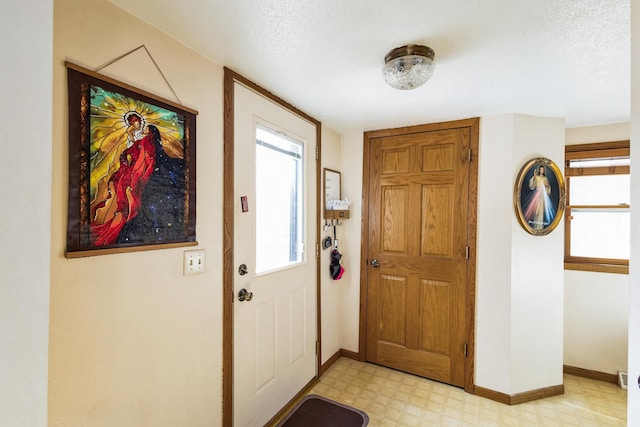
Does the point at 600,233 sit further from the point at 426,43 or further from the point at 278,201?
the point at 278,201

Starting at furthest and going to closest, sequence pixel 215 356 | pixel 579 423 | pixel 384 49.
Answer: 1. pixel 579 423
2. pixel 215 356
3. pixel 384 49

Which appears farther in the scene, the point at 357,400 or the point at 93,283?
the point at 357,400

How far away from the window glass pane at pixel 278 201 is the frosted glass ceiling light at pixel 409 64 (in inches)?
33.6

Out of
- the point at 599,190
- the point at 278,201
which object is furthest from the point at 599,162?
the point at 278,201

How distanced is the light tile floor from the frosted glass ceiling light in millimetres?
2150

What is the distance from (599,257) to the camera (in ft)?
8.12

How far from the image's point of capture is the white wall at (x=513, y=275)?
2176 millimetres

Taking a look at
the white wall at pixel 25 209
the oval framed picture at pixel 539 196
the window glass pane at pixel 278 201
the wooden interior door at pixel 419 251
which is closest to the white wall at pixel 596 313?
the oval framed picture at pixel 539 196

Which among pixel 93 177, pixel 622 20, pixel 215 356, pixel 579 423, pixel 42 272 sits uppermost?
pixel 622 20

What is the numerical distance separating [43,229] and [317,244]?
1.94 meters

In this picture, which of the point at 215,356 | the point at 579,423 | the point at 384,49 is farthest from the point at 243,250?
the point at 579,423

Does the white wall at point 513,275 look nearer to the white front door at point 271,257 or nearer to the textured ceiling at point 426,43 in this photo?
the textured ceiling at point 426,43

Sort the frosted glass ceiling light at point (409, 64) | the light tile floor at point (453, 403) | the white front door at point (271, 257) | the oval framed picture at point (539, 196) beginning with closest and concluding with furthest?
the frosted glass ceiling light at point (409, 64) < the white front door at point (271, 257) < the light tile floor at point (453, 403) < the oval framed picture at point (539, 196)

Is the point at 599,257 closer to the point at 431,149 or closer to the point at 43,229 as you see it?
the point at 431,149
